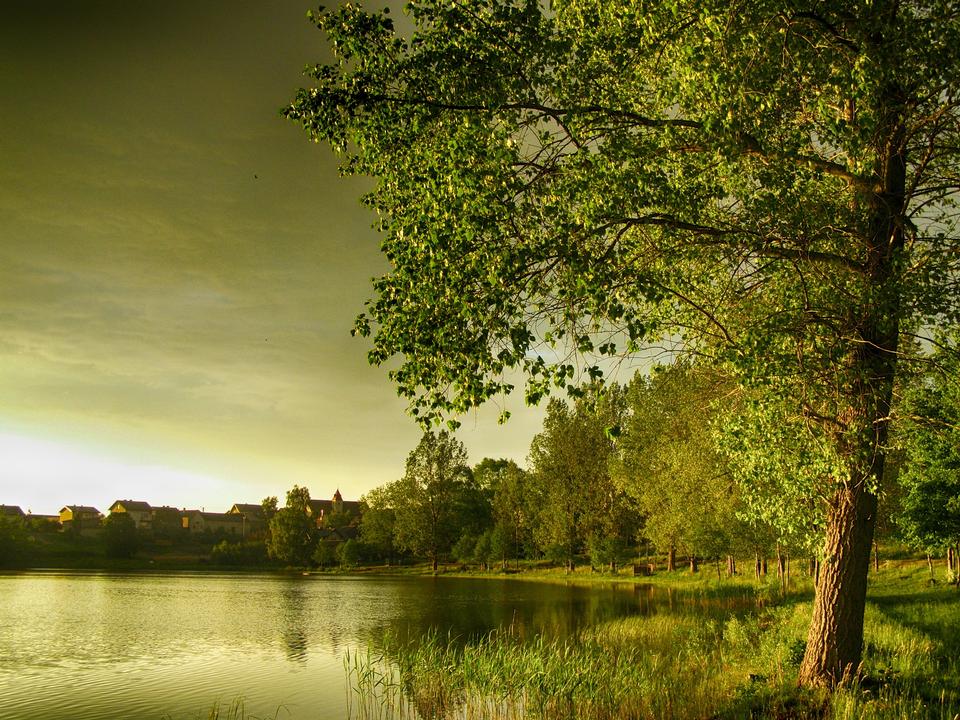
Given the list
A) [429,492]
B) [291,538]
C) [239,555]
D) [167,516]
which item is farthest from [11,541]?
[167,516]

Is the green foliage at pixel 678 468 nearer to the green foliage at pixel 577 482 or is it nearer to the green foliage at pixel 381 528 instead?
the green foliage at pixel 577 482

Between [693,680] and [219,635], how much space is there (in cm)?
2075

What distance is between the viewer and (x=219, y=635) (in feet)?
89.8

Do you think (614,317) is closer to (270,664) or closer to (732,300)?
(732,300)

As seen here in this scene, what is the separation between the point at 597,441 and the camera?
214ft

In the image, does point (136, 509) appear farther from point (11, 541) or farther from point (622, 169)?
point (622, 169)

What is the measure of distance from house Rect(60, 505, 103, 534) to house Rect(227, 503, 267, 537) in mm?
30113

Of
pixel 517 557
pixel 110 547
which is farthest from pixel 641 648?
pixel 110 547

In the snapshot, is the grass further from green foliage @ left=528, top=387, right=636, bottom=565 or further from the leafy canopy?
green foliage @ left=528, top=387, right=636, bottom=565

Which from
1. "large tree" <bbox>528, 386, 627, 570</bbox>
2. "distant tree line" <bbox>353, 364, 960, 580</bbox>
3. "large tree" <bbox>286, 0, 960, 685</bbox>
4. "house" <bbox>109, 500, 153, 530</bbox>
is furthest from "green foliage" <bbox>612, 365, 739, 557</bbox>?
"house" <bbox>109, 500, 153, 530</bbox>

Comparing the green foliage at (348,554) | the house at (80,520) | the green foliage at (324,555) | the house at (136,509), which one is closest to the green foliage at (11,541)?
the house at (80,520)

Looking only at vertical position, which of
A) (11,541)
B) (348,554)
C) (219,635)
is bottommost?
(348,554)

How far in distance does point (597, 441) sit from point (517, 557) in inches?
943

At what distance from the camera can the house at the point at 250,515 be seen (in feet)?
516
